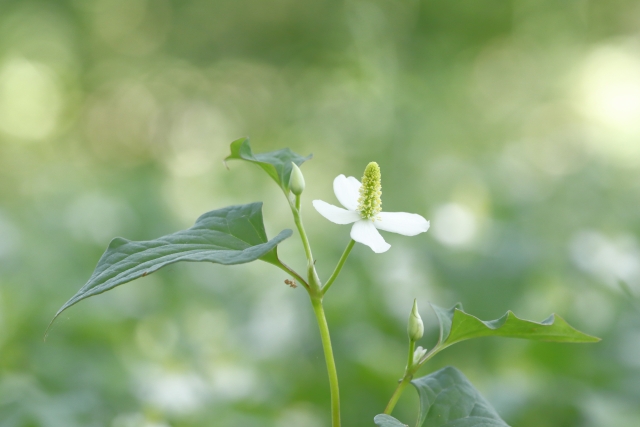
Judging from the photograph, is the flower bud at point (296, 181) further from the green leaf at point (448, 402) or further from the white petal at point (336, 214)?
the green leaf at point (448, 402)

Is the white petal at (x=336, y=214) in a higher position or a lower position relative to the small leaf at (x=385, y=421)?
higher

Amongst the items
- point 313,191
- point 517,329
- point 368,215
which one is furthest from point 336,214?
point 313,191

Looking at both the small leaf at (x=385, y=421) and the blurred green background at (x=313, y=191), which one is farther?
the blurred green background at (x=313, y=191)

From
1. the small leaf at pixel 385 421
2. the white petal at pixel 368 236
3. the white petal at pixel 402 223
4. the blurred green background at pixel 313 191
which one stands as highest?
the blurred green background at pixel 313 191

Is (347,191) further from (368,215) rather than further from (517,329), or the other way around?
(517,329)

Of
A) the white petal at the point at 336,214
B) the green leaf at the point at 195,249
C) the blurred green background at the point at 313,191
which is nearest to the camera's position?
the green leaf at the point at 195,249

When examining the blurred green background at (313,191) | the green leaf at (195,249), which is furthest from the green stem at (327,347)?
the blurred green background at (313,191)

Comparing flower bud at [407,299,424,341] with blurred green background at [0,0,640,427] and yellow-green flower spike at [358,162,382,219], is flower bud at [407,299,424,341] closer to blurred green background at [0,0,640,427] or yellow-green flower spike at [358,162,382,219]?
yellow-green flower spike at [358,162,382,219]
